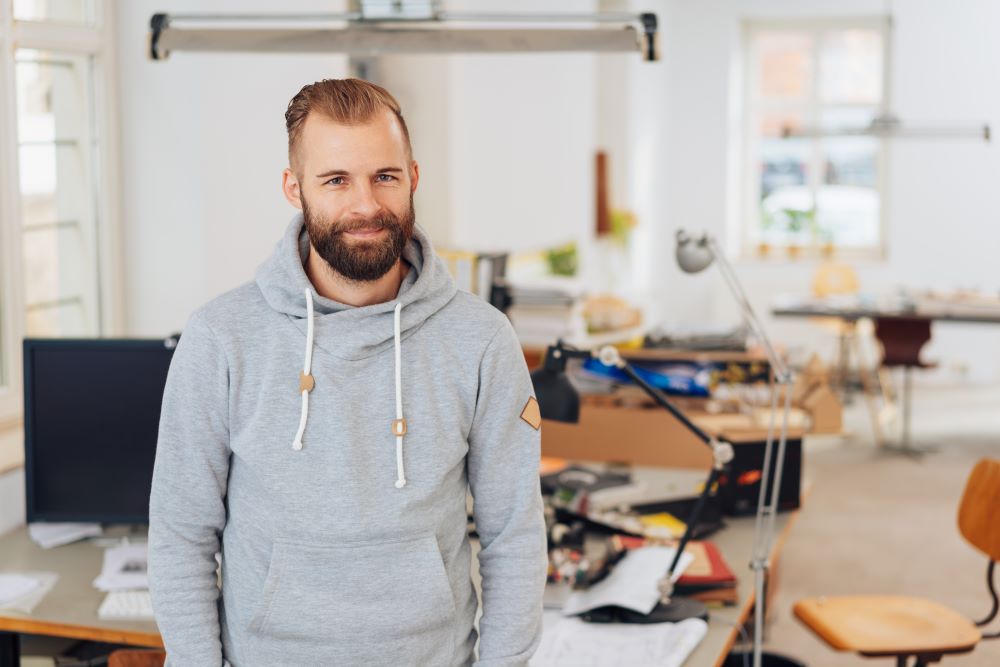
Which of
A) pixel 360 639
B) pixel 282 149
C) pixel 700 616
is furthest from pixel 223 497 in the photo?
pixel 282 149

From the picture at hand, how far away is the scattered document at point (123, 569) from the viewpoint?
256cm

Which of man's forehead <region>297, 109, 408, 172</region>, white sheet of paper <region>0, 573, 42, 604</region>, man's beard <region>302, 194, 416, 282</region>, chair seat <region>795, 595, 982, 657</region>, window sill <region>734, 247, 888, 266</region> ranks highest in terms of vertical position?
man's forehead <region>297, 109, 408, 172</region>

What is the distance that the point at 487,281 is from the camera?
3805 millimetres

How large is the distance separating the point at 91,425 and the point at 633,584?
125 cm

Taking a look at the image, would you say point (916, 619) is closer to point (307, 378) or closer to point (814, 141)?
point (307, 378)

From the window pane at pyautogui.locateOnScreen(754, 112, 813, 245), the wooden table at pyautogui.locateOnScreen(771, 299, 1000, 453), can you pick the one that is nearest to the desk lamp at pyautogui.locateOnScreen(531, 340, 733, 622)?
the wooden table at pyautogui.locateOnScreen(771, 299, 1000, 453)

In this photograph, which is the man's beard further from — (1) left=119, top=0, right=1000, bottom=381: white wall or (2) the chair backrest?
(2) the chair backrest

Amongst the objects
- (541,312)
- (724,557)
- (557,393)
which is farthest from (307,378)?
(541,312)

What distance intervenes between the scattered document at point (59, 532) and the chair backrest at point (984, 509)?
2192 mm

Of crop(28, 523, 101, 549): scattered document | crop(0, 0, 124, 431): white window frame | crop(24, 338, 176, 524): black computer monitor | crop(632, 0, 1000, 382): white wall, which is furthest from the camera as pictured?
crop(632, 0, 1000, 382): white wall

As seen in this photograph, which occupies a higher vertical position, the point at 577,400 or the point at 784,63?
the point at 784,63

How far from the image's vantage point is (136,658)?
219 cm

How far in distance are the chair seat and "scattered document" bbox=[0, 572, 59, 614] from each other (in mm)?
1788

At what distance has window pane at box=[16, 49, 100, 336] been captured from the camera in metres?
3.23
